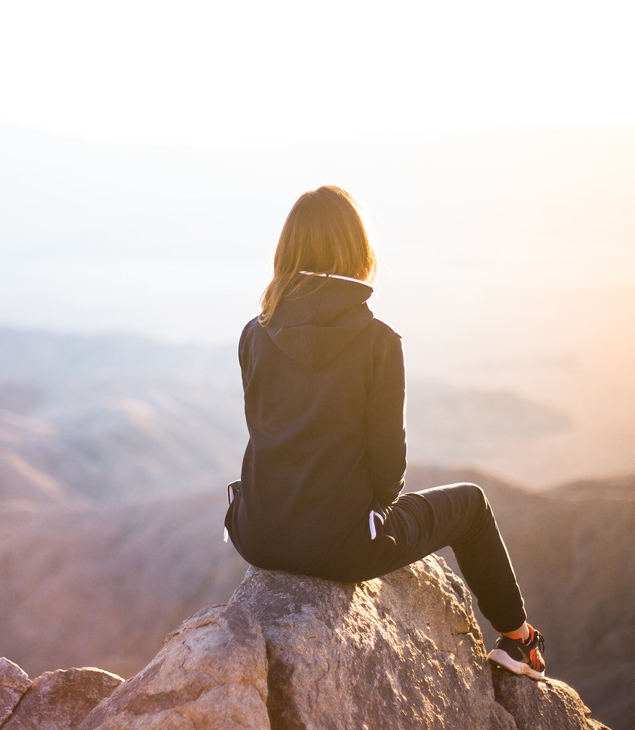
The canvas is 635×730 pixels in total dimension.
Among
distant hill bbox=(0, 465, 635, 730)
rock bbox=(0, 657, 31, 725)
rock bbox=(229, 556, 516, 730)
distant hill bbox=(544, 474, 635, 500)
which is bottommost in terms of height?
distant hill bbox=(0, 465, 635, 730)

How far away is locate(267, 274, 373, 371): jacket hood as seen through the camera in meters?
1.70

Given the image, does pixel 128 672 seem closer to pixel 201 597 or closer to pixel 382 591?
pixel 201 597

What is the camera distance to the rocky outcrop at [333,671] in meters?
1.46

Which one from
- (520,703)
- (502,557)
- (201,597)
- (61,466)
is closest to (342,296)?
(502,557)

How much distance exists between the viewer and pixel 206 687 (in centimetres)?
145

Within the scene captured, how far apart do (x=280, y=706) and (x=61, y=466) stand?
18.9 metres

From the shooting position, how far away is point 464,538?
2.16m

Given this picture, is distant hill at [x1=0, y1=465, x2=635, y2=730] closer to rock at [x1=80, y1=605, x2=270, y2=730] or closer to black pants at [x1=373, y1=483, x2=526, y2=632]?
black pants at [x1=373, y1=483, x2=526, y2=632]

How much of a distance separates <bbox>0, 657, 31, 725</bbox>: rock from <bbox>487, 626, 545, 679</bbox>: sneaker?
4.85 feet

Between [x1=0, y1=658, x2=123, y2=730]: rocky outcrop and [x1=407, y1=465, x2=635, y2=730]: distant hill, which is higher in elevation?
[x1=0, y1=658, x2=123, y2=730]: rocky outcrop

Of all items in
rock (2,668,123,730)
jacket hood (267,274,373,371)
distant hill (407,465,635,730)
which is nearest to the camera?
jacket hood (267,274,373,371)

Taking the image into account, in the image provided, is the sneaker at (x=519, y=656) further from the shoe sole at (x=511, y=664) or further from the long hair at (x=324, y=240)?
the long hair at (x=324, y=240)

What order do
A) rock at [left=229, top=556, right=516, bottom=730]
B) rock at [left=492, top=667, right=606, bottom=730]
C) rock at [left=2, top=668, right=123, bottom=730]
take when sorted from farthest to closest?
rock at [left=492, top=667, right=606, bottom=730], rock at [left=2, top=668, right=123, bottom=730], rock at [left=229, top=556, right=516, bottom=730]

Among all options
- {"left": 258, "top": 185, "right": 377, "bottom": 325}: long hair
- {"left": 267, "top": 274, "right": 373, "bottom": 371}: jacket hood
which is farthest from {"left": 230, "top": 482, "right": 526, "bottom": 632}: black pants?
{"left": 258, "top": 185, "right": 377, "bottom": 325}: long hair
